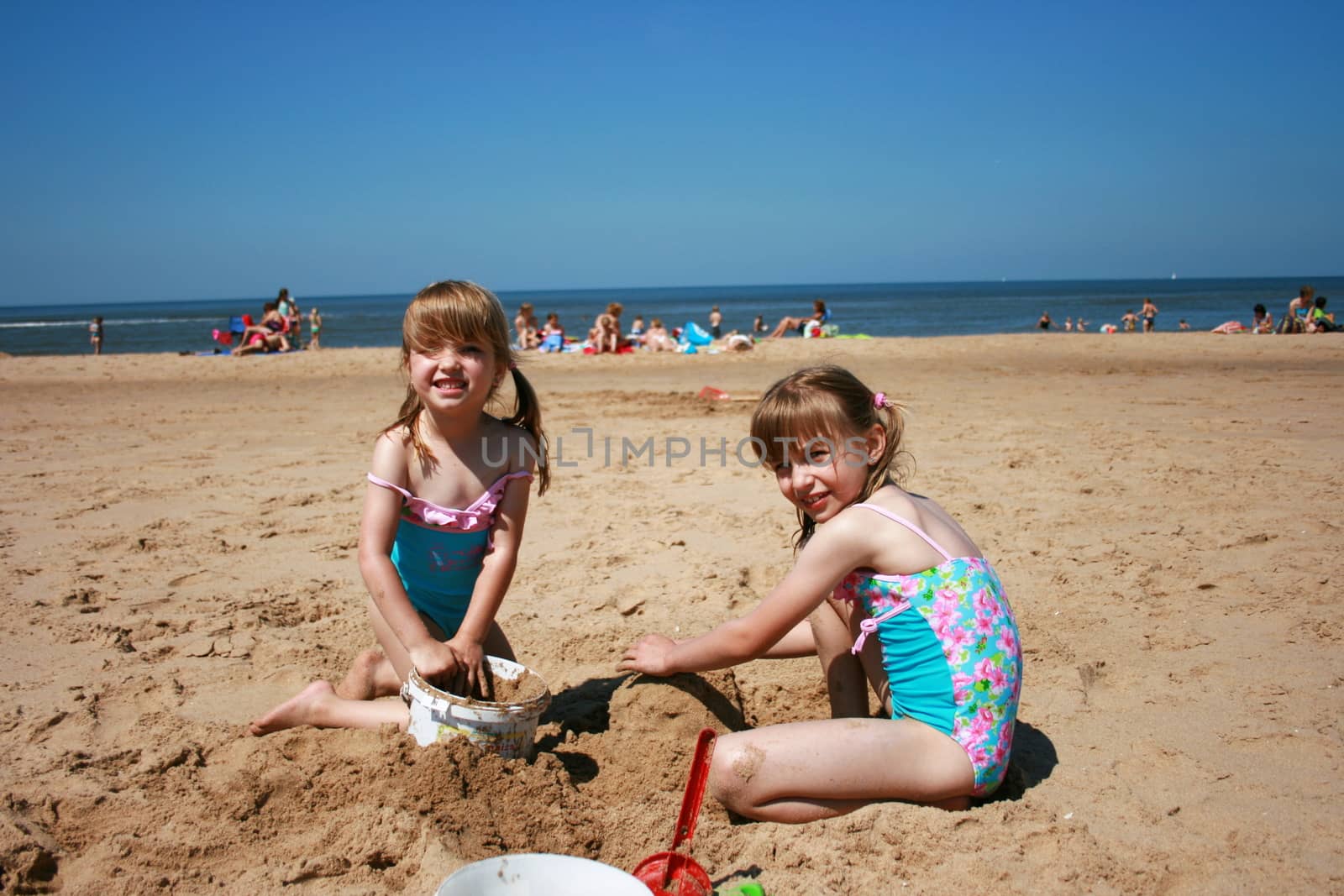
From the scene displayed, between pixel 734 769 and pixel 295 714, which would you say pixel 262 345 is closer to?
pixel 295 714

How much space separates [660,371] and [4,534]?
971cm

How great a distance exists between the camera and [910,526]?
2273mm

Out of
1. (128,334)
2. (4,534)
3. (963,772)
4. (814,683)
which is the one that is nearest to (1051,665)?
(814,683)

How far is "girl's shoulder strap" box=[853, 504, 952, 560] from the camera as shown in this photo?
2.28 m

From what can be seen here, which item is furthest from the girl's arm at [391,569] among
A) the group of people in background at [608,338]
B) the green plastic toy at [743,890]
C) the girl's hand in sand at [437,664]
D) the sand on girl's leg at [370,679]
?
the group of people in background at [608,338]

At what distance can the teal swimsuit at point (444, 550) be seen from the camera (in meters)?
2.82

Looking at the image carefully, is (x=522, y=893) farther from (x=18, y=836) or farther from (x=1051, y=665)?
(x=1051, y=665)

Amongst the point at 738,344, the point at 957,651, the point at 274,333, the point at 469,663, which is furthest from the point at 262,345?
the point at 957,651

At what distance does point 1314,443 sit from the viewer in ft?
19.9

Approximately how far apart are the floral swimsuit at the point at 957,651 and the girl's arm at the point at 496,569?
3.49 feet

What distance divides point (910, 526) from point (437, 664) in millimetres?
1272

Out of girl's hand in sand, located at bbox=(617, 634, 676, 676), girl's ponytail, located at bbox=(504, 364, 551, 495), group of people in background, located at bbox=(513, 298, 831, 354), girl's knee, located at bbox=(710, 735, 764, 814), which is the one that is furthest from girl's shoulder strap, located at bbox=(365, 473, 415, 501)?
group of people in background, located at bbox=(513, 298, 831, 354)

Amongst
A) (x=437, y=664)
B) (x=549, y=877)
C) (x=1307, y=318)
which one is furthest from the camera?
(x=1307, y=318)

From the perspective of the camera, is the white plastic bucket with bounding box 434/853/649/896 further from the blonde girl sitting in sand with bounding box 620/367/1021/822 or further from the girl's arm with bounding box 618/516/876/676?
the girl's arm with bounding box 618/516/876/676
